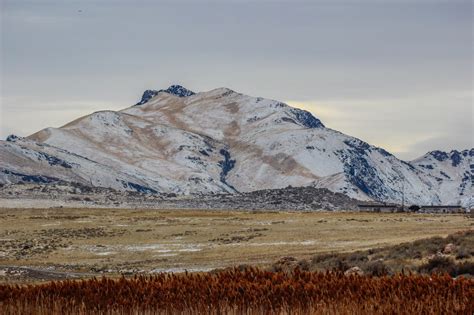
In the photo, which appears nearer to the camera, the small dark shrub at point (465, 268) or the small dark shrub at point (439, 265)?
the small dark shrub at point (465, 268)

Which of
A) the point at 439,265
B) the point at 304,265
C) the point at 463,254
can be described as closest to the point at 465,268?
the point at 439,265

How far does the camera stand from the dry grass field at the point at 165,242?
157 feet

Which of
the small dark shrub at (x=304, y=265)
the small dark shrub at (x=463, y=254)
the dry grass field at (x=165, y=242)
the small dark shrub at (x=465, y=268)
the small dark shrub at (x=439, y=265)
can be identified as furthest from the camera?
the dry grass field at (x=165, y=242)

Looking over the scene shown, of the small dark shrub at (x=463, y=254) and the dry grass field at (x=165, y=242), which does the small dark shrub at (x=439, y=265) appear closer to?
the small dark shrub at (x=463, y=254)

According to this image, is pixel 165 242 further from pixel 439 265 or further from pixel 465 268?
pixel 465 268

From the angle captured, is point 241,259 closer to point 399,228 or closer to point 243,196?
point 399,228

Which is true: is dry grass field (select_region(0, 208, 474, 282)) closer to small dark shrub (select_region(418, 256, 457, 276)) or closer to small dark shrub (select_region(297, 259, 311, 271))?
small dark shrub (select_region(297, 259, 311, 271))

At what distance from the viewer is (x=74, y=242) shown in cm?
6850

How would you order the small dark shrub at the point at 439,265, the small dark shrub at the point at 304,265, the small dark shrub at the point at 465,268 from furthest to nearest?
the small dark shrub at the point at 304,265 < the small dark shrub at the point at 439,265 < the small dark shrub at the point at 465,268

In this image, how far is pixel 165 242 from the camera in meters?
67.1

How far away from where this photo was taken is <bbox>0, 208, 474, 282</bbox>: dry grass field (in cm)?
4788

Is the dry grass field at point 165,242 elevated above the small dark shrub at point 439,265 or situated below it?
below

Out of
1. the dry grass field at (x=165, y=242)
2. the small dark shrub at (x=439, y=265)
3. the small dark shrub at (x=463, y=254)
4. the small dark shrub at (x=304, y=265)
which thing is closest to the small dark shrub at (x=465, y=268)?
the small dark shrub at (x=439, y=265)

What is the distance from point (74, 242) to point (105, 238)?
4040 millimetres
